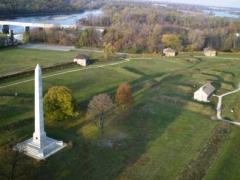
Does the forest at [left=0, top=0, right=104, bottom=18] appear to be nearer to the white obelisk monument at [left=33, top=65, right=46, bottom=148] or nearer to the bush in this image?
the bush

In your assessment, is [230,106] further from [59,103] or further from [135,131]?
[59,103]

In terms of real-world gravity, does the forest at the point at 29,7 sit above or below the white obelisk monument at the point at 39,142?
above

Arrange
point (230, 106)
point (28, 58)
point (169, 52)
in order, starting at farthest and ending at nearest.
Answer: point (169, 52), point (28, 58), point (230, 106)

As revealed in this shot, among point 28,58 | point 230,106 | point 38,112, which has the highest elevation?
point 38,112

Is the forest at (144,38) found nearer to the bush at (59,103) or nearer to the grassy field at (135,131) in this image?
the grassy field at (135,131)

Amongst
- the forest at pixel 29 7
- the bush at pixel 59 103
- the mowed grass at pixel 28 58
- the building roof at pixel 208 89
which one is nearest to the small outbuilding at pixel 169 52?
the mowed grass at pixel 28 58

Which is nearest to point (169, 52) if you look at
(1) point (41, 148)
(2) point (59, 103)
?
(2) point (59, 103)

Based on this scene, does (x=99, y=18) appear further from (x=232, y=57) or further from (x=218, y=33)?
(x=232, y=57)
